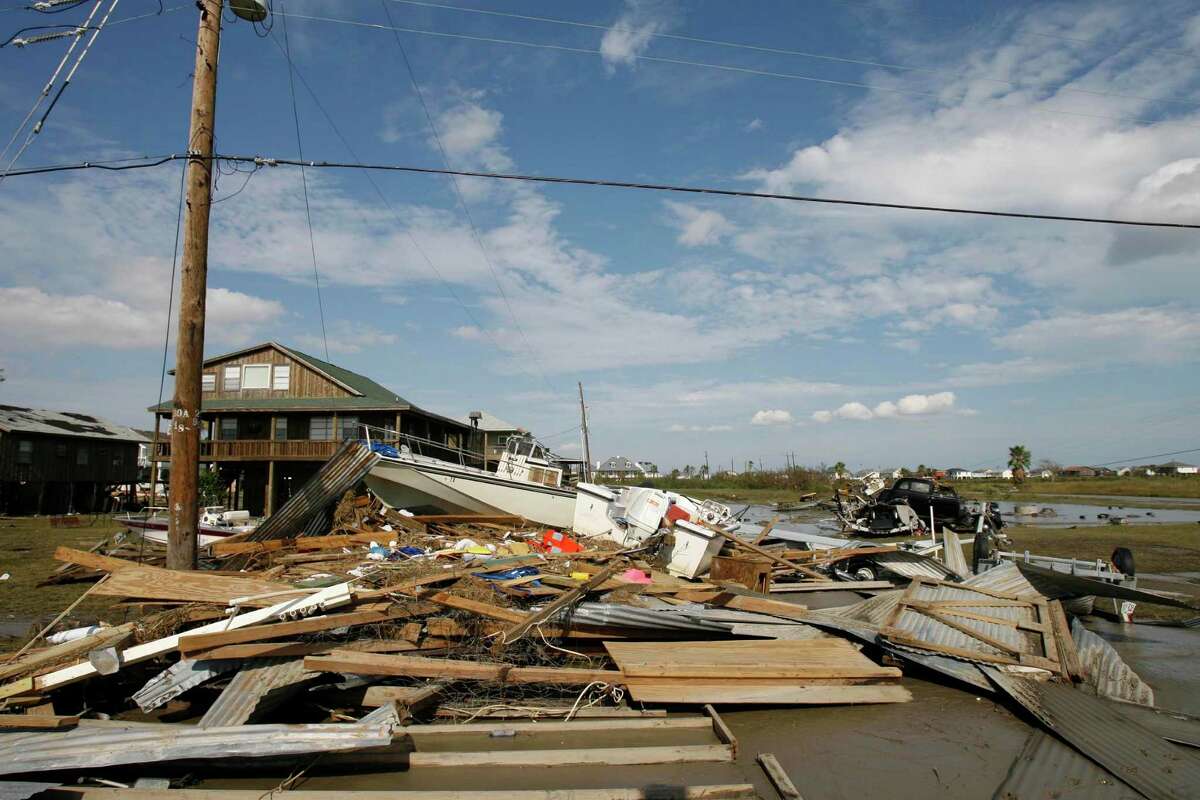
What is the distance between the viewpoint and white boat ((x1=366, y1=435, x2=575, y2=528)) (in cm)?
1462

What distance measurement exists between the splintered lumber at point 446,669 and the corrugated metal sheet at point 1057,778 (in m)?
3.13

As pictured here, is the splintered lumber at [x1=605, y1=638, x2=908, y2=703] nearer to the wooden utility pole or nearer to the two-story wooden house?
the wooden utility pole

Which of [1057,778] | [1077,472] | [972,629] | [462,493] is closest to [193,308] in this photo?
[1057,778]

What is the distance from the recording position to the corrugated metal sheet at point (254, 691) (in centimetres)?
514

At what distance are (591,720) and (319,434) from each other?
27806 mm

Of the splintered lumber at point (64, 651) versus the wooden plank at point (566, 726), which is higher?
the splintered lumber at point (64, 651)

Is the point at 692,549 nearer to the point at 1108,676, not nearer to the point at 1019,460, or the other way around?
the point at 1108,676

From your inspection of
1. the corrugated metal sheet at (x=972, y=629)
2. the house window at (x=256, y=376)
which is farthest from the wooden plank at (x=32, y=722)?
the house window at (x=256, y=376)

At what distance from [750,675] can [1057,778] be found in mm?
2394

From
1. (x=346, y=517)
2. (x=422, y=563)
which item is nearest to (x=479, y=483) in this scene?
(x=346, y=517)

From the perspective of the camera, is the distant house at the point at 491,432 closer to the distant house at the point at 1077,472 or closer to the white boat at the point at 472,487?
the white boat at the point at 472,487

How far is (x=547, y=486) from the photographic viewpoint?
16547mm

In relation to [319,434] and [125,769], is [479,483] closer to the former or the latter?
[125,769]

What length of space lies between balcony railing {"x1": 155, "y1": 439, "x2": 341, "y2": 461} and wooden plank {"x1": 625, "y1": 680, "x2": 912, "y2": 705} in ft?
84.2
